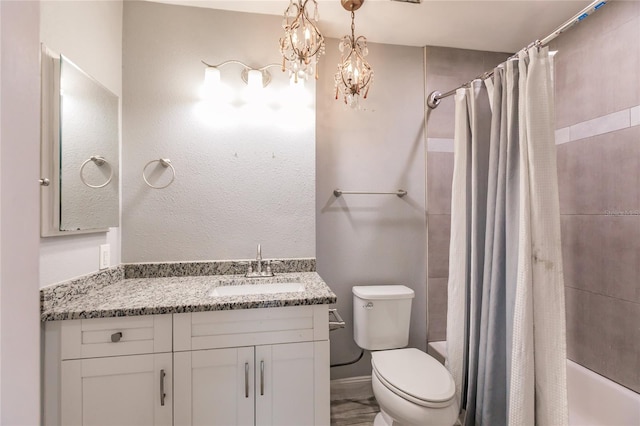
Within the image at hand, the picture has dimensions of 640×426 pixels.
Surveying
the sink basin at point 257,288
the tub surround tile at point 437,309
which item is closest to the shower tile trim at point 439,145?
the tub surround tile at point 437,309

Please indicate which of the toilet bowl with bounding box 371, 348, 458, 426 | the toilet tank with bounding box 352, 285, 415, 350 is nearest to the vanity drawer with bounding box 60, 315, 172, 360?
the toilet bowl with bounding box 371, 348, 458, 426

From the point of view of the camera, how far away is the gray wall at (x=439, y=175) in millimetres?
2088

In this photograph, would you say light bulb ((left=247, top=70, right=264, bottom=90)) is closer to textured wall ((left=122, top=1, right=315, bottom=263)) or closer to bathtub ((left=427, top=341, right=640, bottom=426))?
textured wall ((left=122, top=1, right=315, bottom=263))

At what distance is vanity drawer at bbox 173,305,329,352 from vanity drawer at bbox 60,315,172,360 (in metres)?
0.06

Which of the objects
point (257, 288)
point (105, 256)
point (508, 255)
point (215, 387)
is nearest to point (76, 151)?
point (105, 256)

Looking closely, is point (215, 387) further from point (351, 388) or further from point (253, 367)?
point (351, 388)

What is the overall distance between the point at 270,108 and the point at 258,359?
139 cm

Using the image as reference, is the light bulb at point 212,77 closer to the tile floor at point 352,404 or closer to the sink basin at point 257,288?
the sink basin at point 257,288

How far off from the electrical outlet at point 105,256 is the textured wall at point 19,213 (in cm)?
129

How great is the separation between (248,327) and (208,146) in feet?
3.54

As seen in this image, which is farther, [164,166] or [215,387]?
[164,166]

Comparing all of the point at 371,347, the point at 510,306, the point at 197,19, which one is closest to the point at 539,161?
the point at 510,306

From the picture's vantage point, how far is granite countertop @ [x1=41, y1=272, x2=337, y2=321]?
3.71 feet

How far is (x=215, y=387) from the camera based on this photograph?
119cm
